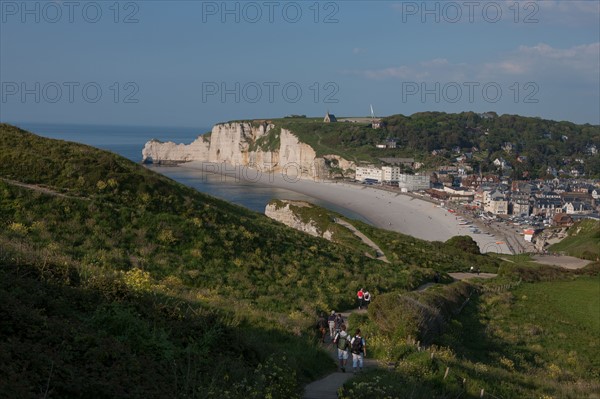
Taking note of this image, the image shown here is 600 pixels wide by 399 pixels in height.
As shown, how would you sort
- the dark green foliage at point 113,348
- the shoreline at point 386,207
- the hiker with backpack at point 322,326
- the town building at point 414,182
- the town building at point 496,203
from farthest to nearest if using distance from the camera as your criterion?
the town building at point 414,182 → the town building at point 496,203 → the shoreline at point 386,207 → the hiker with backpack at point 322,326 → the dark green foliage at point 113,348

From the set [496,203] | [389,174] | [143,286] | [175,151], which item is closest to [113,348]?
[143,286]

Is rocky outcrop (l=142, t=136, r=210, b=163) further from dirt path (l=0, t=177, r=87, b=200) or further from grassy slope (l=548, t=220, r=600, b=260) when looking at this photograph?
dirt path (l=0, t=177, r=87, b=200)

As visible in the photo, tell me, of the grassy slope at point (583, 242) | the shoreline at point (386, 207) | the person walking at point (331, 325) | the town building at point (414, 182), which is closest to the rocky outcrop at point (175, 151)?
the shoreline at point (386, 207)

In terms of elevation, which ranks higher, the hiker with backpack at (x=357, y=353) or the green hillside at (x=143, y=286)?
the green hillside at (x=143, y=286)

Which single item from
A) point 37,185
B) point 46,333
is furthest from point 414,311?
point 37,185

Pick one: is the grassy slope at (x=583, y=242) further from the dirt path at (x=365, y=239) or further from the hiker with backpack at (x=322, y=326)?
the hiker with backpack at (x=322, y=326)

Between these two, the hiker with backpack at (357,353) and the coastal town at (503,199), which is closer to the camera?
the hiker with backpack at (357,353)
